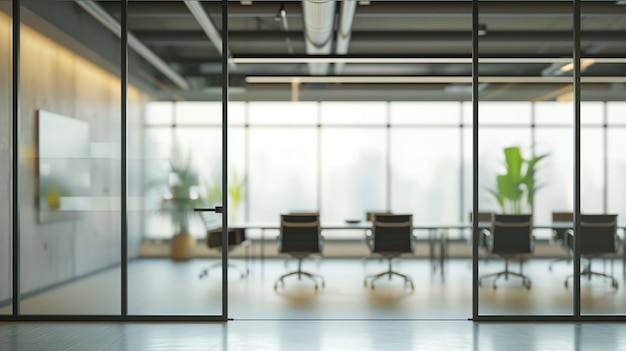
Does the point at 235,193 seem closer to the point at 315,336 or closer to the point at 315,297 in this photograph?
the point at 315,297

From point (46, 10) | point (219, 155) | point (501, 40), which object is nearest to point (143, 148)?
point (219, 155)

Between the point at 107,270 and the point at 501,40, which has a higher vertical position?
the point at 501,40

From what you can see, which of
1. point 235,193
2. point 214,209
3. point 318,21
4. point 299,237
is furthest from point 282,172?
point 214,209

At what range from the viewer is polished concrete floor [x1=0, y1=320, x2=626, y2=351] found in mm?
4707

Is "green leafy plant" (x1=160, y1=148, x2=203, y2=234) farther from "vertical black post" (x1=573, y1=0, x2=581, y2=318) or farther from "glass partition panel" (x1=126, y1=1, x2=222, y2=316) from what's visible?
"vertical black post" (x1=573, y1=0, x2=581, y2=318)

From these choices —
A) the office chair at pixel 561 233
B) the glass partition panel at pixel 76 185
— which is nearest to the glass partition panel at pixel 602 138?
the office chair at pixel 561 233

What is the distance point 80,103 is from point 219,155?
4.31ft

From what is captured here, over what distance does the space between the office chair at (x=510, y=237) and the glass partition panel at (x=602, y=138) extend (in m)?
0.92

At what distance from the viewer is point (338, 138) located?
11.4m

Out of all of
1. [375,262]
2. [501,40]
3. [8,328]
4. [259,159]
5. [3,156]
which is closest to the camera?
[8,328]

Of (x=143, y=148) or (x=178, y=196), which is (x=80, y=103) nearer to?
(x=143, y=148)

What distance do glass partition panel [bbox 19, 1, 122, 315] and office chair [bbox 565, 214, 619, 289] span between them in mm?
4574

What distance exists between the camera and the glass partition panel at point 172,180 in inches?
218

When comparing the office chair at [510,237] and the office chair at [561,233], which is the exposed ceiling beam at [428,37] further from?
the office chair at [561,233]
